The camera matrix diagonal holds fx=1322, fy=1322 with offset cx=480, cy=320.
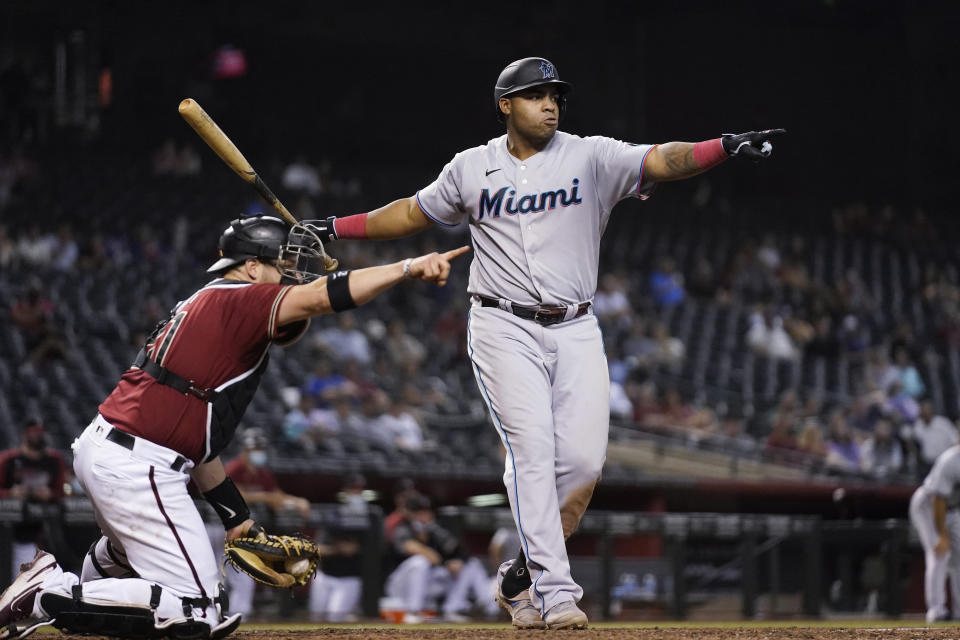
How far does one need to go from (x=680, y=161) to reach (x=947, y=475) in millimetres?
4682

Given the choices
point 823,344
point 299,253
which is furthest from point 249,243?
point 823,344

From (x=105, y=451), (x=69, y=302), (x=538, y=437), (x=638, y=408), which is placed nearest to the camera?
(x=105, y=451)

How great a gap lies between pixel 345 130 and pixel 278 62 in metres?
1.57

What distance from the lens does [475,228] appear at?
4.68 m

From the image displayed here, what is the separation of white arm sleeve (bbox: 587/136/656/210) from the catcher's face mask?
1.00 m

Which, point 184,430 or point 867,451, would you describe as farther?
point 867,451

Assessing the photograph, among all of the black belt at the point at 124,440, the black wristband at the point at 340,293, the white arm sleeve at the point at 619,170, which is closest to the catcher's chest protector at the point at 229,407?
the black belt at the point at 124,440

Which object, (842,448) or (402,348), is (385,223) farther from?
(842,448)

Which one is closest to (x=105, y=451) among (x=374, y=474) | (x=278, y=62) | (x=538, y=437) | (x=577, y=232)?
(x=538, y=437)

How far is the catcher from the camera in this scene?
393 cm

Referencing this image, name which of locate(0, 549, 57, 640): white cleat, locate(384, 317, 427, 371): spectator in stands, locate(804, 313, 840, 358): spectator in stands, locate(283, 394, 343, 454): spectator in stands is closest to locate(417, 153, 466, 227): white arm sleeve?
locate(0, 549, 57, 640): white cleat

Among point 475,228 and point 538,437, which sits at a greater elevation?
point 475,228

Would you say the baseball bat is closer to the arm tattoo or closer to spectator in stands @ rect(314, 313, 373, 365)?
the arm tattoo

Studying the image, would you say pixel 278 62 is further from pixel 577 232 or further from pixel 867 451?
pixel 577 232
